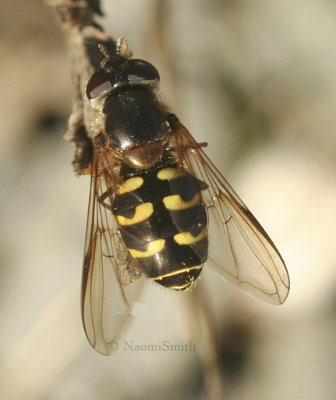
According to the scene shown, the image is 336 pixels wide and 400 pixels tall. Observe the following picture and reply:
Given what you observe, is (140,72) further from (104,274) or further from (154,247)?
(104,274)

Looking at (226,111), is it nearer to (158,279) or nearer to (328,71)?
(328,71)

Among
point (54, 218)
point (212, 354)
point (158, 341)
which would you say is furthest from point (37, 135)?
point (212, 354)

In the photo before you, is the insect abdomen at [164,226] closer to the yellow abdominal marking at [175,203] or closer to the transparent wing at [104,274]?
the yellow abdominal marking at [175,203]

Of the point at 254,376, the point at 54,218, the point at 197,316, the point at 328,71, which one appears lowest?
the point at 254,376

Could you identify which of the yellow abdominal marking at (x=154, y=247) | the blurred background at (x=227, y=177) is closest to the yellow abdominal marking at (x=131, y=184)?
the yellow abdominal marking at (x=154, y=247)

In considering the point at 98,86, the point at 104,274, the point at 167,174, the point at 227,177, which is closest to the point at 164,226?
the point at 167,174

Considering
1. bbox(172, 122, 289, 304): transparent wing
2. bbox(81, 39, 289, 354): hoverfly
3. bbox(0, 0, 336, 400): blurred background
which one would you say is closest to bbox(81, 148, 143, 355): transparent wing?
bbox(81, 39, 289, 354): hoverfly

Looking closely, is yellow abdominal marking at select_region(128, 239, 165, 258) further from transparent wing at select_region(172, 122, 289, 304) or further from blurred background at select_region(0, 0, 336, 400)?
blurred background at select_region(0, 0, 336, 400)
